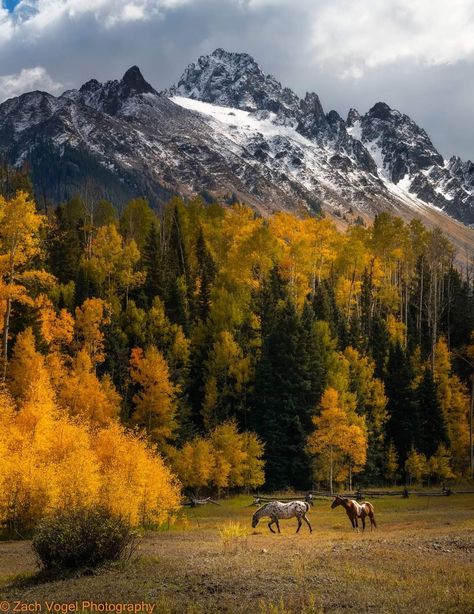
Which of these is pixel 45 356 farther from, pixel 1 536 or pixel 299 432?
pixel 299 432

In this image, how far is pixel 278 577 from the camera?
1573 cm

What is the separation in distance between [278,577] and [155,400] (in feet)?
142

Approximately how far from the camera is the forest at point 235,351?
165 ft

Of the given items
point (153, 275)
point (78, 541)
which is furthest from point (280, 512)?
point (153, 275)

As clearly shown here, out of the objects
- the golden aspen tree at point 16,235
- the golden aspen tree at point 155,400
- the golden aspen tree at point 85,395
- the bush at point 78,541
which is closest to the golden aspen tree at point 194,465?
the golden aspen tree at point 155,400

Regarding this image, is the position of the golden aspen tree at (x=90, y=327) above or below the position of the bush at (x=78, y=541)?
above

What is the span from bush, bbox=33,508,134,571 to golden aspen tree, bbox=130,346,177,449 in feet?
130

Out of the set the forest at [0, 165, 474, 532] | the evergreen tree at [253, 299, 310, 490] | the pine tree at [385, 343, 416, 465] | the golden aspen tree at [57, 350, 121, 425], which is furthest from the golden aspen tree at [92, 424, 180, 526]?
the pine tree at [385, 343, 416, 465]

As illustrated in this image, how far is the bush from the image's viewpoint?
1700 centimetres

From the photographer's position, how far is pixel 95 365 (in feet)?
199

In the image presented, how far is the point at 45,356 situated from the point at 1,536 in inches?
877

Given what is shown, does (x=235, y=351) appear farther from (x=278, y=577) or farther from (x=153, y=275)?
(x=278, y=577)

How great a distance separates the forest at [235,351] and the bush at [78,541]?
2065 cm

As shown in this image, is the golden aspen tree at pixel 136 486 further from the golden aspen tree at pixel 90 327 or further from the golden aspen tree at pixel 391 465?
the golden aspen tree at pixel 391 465
